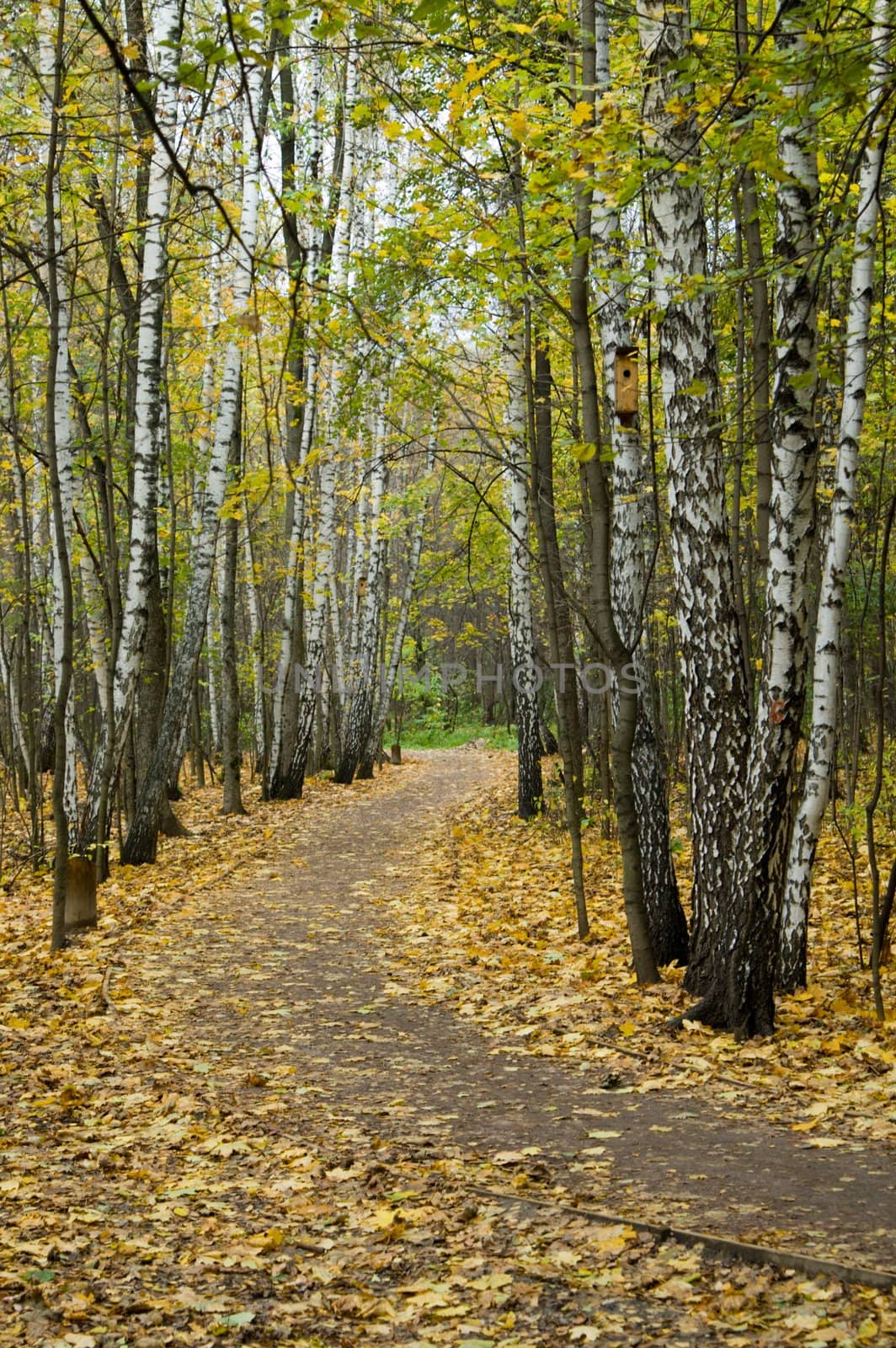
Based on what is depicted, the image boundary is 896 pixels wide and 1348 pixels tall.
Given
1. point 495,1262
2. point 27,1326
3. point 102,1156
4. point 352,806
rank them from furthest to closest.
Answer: point 352,806
point 102,1156
point 495,1262
point 27,1326

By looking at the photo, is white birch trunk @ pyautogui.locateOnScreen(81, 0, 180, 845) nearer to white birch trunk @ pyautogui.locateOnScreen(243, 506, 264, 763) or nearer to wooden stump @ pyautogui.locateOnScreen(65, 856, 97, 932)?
wooden stump @ pyautogui.locateOnScreen(65, 856, 97, 932)

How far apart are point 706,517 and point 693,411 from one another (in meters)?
0.63

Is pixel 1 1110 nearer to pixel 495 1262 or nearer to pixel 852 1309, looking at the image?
pixel 495 1262

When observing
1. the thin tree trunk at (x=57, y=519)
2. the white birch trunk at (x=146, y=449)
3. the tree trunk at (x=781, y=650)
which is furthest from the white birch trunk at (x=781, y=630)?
the white birch trunk at (x=146, y=449)

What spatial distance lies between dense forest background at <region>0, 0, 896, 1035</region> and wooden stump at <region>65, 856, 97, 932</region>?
1.3 inches

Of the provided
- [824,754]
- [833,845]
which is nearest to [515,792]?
[833,845]

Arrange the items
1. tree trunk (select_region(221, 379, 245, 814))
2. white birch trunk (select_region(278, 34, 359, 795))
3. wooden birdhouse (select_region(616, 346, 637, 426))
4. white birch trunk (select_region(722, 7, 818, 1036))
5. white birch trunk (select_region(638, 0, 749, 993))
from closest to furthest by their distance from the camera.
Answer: white birch trunk (select_region(722, 7, 818, 1036)) < white birch trunk (select_region(638, 0, 749, 993)) < wooden birdhouse (select_region(616, 346, 637, 426)) < tree trunk (select_region(221, 379, 245, 814)) < white birch trunk (select_region(278, 34, 359, 795))

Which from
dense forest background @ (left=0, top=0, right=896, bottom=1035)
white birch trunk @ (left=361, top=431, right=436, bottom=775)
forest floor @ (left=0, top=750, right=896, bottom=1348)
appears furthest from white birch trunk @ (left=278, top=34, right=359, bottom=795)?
forest floor @ (left=0, top=750, right=896, bottom=1348)

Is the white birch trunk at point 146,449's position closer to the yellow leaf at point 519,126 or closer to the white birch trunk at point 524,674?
the white birch trunk at point 524,674

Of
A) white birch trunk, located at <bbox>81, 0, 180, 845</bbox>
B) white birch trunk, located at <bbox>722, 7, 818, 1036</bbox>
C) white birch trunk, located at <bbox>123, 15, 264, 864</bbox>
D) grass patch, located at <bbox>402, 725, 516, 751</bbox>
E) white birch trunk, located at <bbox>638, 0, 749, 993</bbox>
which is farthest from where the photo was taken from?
grass patch, located at <bbox>402, 725, 516, 751</bbox>

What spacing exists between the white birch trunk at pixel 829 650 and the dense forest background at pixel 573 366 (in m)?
0.02

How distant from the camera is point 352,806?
1778cm

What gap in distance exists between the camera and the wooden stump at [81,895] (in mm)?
8953

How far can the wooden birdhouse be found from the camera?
21.9 ft
